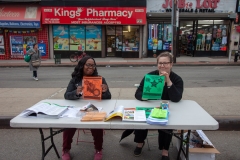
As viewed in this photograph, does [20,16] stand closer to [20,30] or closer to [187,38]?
[20,30]

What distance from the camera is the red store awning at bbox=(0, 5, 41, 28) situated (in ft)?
59.1

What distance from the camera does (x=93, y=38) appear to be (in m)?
19.2

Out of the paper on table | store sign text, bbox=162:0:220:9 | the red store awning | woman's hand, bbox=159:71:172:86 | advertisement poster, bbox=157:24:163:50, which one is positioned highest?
store sign text, bbox=162:0:220:9

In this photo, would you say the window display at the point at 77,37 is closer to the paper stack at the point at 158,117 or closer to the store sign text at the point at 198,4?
the store sign text at the point at 198,4

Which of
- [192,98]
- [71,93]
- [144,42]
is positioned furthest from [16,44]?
[71,93]

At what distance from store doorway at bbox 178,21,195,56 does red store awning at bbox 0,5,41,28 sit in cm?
1292

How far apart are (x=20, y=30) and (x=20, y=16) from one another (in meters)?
1.22

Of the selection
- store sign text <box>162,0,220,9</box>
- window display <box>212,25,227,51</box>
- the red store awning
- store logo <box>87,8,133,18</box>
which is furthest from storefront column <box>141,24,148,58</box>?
the red store awning

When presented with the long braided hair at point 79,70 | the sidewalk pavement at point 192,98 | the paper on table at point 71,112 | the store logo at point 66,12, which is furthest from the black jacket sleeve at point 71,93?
the store logo at point 66,12

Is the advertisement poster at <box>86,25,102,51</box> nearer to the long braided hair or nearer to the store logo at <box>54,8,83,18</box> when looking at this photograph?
the store logo at <box>54,8,83,18</box>

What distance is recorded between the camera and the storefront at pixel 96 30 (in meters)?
18.3

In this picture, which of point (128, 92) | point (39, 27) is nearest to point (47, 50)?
point (39, 27)

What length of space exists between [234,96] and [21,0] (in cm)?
1829

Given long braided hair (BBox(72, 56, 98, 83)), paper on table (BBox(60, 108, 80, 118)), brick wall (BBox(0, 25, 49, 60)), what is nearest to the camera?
paper on table (BBox(60, 108, 80, 118))
